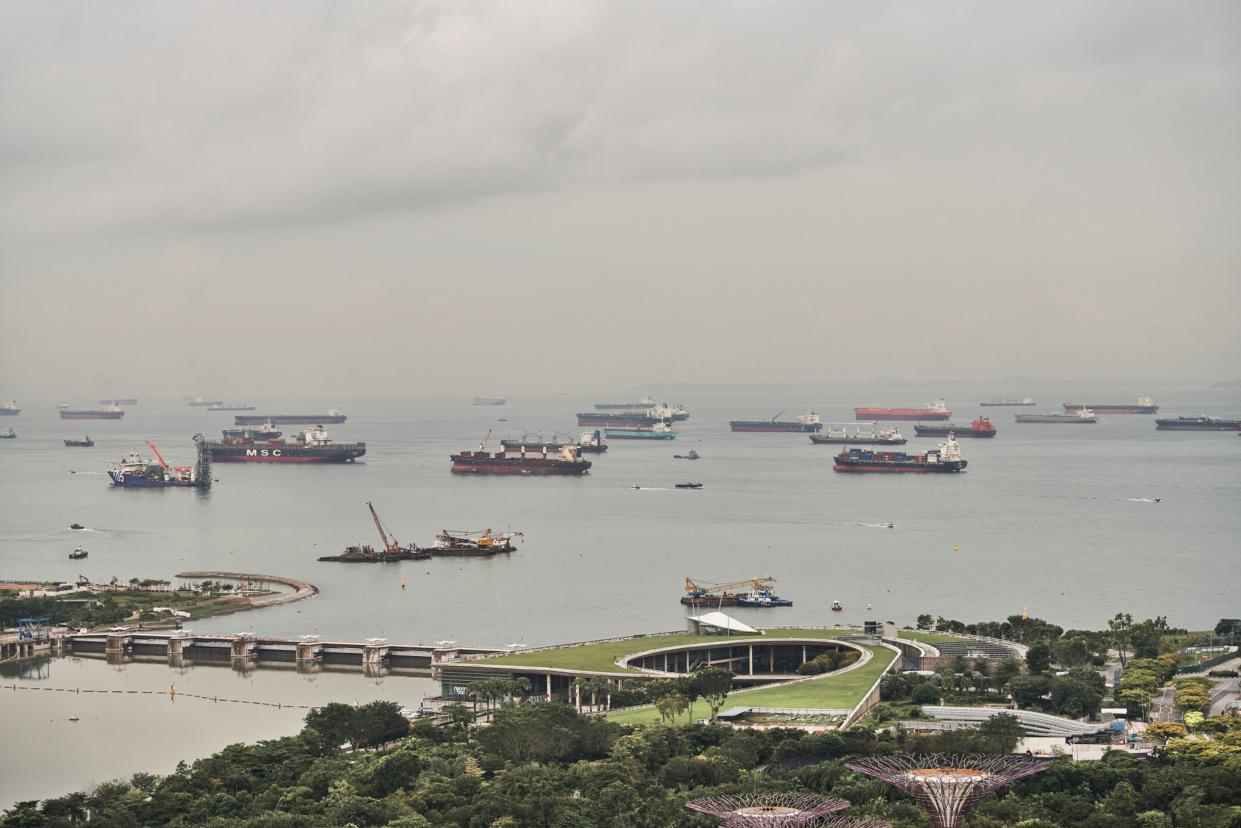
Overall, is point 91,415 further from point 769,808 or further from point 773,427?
point 769,808

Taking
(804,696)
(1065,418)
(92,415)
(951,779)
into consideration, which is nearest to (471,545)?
(804,696)

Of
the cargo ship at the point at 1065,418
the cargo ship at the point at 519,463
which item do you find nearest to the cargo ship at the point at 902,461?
the cargo ship at the point at 519,463

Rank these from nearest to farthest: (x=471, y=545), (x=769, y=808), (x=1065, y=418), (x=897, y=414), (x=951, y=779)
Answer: (x=769, y=808)
(x=951, y=779)
(x=471, y=545)
(x=1065, y=418)
(x=897, y=414)

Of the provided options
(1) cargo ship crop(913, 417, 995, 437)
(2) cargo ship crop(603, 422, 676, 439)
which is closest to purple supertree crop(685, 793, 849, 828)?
(1) cargo ship crop(913, 417, 995, 437)

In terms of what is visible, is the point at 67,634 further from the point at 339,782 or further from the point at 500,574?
the point at 339,782

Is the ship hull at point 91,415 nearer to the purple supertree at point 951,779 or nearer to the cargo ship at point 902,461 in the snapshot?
the cargo ship at point 902,461

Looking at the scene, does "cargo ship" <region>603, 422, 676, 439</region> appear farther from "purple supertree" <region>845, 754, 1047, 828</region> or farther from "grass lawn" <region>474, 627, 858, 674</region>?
"purple supertree" <region>845, 754, 1047, 828</region>
